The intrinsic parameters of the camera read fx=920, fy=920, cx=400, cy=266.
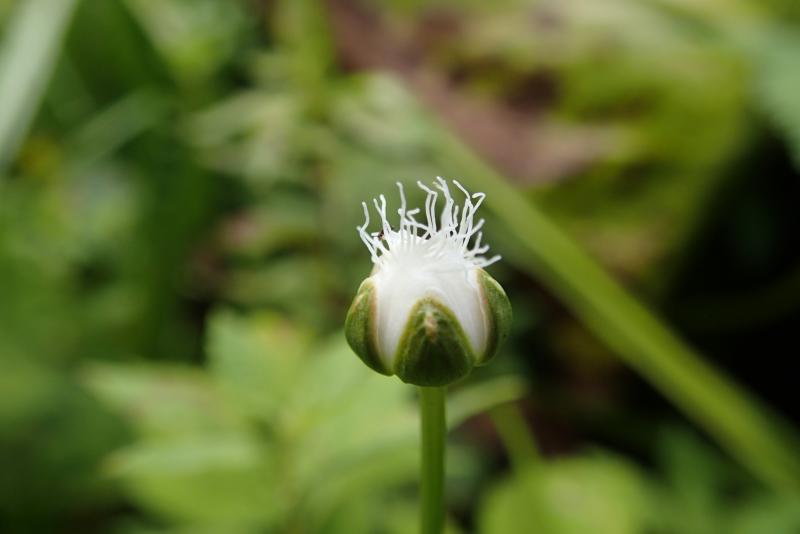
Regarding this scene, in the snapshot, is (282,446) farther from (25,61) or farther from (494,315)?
(25,61)

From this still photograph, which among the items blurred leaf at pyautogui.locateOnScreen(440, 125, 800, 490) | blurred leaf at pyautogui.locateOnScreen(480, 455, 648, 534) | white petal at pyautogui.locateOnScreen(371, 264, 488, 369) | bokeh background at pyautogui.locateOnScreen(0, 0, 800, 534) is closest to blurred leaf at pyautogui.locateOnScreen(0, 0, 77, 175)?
bokeh background at pyautogui.locateOnScreen(0, 0, 800, 534)

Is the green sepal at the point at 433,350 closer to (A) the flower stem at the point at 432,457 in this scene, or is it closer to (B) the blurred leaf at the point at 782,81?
(A) the flower stem at the point at 432,457

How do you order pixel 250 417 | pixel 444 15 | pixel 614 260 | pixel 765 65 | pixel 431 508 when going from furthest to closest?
pixel 444 15 → pixel 614 260 → pixel 765 65 → pixel 250 417 → pixel 431 508

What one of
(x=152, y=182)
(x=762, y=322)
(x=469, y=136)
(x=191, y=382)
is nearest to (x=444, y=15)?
(x=469, y=136)

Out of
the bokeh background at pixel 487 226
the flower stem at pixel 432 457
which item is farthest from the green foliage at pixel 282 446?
the flower stem at pixel 432 457

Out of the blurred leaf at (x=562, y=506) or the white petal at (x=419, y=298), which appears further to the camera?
the blurred leaf at (x=562, y=506)

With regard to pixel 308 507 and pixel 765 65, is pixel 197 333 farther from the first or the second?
pixel 765 65

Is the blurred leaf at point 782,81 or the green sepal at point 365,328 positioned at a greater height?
the blurred leaf at point 782,81

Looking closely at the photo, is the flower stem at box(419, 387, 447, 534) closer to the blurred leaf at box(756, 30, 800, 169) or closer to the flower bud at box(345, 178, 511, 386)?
the flower bud at box(345, 178, 511, 386)
